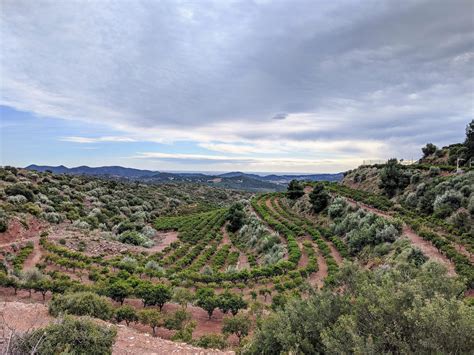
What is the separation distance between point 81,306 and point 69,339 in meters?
4.16

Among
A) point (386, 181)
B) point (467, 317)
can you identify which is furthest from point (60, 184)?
point (467, 317)

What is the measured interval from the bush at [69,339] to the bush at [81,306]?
10.6ft

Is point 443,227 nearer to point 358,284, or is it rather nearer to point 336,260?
point 336,260

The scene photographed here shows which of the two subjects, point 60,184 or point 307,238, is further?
point 60,184

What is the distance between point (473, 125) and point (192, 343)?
3716cm

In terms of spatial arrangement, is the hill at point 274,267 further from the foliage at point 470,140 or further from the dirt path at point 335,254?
the foliage at point 470,140

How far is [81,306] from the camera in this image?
11.1 meters

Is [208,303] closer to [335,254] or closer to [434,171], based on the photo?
[335,254]

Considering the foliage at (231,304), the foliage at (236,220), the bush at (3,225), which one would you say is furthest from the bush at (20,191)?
the foliage at (231,304)

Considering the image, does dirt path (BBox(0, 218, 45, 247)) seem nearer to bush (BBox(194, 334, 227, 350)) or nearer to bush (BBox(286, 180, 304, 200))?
bush (BBox(194, 334, 227, 350))

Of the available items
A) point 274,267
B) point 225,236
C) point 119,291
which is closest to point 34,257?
point 119,291

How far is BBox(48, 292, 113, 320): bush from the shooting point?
430 inches

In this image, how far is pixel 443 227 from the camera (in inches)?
793

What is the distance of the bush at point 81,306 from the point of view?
10.9m
